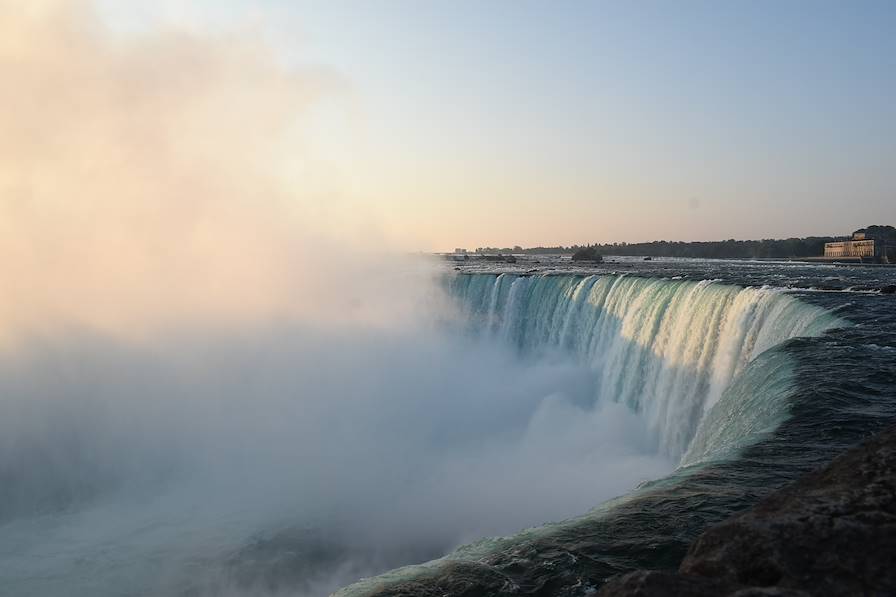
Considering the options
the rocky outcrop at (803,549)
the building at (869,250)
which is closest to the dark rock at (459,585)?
the rocky outcrop at (803,549)

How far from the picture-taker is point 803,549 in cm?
218

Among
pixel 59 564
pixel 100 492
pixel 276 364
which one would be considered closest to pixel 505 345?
pixel 276 364

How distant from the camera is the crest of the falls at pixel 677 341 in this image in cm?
826

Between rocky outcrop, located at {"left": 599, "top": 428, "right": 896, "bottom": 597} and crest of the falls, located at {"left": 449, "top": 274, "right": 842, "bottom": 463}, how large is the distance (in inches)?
156

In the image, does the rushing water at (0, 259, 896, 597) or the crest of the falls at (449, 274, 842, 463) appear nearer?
the rushing water at (0, 259, 896, 597)

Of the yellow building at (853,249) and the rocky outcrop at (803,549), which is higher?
the yellow building at (853,249)

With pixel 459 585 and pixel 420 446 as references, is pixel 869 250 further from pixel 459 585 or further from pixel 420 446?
pixel 459 585

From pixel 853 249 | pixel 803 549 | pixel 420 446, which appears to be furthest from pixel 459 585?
pixel 853 249

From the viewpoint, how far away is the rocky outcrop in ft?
6.61

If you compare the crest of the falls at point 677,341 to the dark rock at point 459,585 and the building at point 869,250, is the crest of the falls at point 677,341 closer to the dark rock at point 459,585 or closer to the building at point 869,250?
the dark rock at point 459,585

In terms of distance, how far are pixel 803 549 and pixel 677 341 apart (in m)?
13.3

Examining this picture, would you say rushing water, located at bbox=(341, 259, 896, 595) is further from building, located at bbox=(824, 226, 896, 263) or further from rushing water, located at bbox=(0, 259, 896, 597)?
building, located at bbox=(824, 226, 896, 263)

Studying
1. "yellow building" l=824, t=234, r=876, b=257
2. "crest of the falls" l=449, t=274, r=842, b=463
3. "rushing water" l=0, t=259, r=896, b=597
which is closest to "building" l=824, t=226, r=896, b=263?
"yellow building" l=824, t=234, r=876, b=257

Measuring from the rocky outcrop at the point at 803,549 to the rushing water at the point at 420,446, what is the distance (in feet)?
5.19
